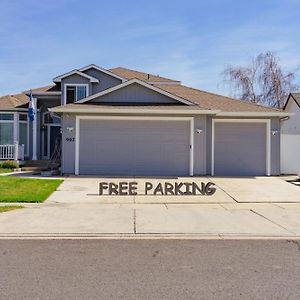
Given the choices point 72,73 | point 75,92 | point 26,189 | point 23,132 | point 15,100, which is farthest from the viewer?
point 15,100

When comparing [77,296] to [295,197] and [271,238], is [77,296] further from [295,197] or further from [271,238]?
[295,197]

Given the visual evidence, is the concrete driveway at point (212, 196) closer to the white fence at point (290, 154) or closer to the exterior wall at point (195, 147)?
the exterior wall at point (195, 147)

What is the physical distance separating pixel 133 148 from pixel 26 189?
6.06 metres

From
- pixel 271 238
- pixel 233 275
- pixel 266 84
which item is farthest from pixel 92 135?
pixel 266 84

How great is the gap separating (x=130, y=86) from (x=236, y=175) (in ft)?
21.2

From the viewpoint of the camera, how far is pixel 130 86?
66.8 ft

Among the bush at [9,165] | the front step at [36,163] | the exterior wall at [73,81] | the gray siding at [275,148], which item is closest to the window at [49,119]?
the exterior wall at [73,81]

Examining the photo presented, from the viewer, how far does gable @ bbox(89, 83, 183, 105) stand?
66.5ft

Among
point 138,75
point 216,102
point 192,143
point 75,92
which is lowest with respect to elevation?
point 192,143

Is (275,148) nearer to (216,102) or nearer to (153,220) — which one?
(216,102)

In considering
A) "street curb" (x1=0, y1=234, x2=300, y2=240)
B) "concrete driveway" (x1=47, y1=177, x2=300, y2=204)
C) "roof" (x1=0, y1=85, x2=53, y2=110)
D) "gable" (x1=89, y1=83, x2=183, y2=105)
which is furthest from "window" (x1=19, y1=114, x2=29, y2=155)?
"street curb" (x1=0, y1=234, x2=300, y2=240)

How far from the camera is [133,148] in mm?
18953

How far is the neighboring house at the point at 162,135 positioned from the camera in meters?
18.8

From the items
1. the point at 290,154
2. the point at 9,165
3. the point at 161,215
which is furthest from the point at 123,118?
the point at 161,215
